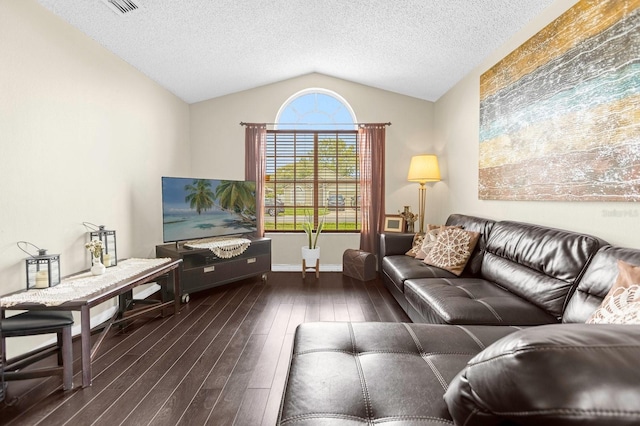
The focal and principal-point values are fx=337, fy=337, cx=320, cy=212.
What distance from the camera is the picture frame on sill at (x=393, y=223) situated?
4582 mm

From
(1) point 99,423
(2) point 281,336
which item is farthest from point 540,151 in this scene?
(1) point 99,423

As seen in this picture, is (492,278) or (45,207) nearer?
(45,207)

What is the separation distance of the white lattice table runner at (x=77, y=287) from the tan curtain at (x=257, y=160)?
79.5 inches

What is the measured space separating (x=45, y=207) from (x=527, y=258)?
344 centimetres

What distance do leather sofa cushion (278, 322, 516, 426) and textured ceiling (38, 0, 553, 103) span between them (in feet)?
8.47

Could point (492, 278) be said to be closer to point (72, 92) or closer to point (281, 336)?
point (281, 336)

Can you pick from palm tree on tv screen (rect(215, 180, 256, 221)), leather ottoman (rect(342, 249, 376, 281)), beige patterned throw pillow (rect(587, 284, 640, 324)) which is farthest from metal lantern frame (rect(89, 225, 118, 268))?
beige patterned throw pillow (rect(587, 284, 640, 324))

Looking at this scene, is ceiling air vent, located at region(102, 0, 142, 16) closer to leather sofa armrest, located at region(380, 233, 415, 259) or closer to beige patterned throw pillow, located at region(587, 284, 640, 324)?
leather sofa armrest, located at region(380, 233, 415, 259)

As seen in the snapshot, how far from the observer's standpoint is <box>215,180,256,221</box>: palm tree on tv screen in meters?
4.20

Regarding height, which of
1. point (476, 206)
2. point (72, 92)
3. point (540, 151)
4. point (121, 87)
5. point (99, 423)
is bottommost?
point (99, 423)

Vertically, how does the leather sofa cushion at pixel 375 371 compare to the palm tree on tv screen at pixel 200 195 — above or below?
below

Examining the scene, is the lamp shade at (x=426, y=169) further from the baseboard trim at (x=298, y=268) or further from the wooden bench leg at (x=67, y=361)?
the wooden bench leg at (x=67, y=361)

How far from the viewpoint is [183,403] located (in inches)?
72.2

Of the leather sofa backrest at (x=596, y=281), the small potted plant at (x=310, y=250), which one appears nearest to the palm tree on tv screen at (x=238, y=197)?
the small potted plant at (x=310, y=250)
